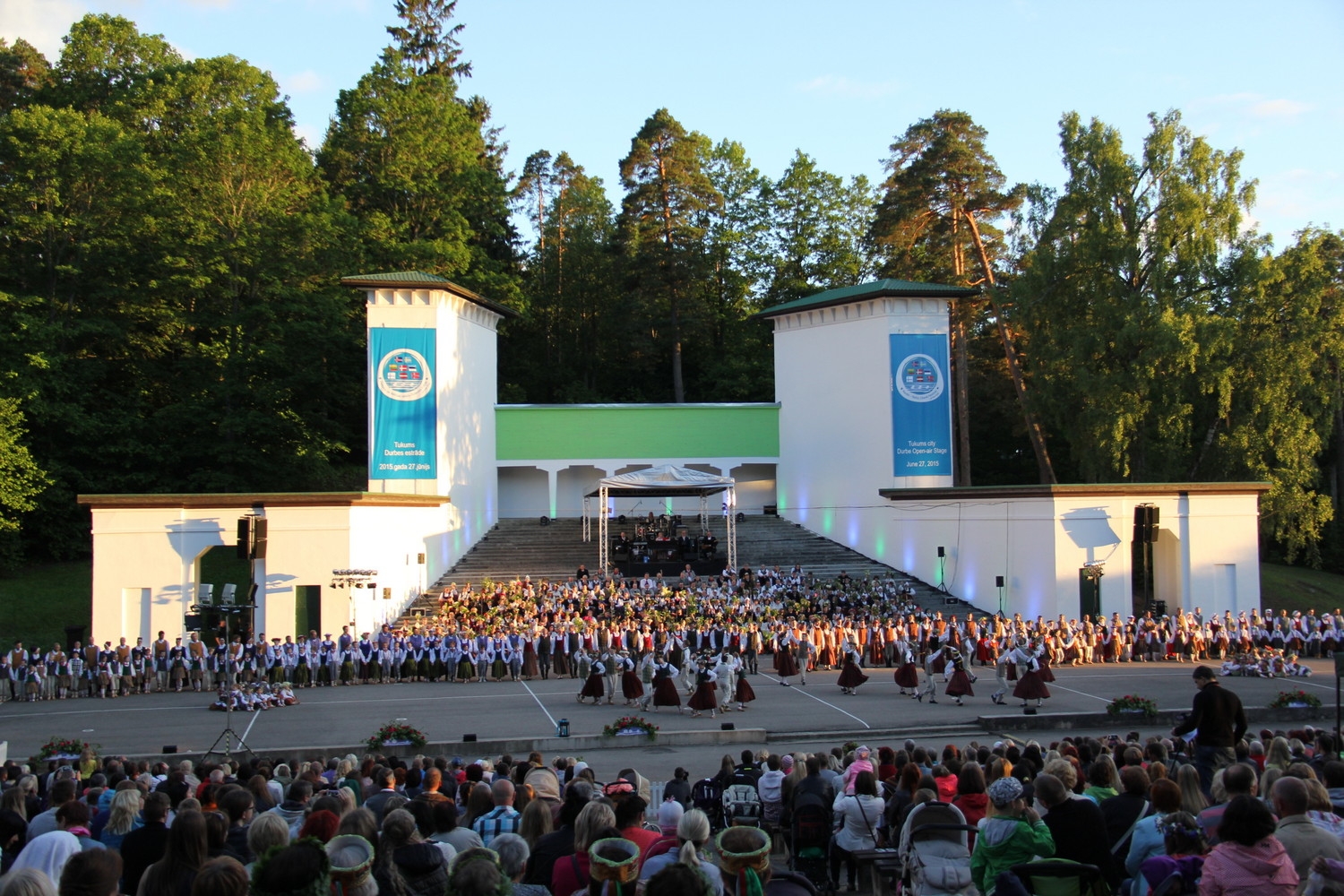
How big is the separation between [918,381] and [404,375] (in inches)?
618

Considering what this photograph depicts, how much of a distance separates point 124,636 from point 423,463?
31.8ft

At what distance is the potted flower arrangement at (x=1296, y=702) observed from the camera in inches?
659

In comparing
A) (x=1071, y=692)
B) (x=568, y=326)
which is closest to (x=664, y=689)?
(x=1071, y=692)

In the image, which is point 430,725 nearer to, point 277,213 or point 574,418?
point 574,418

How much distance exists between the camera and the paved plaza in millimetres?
15570

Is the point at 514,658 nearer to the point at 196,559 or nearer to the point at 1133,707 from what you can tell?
the point at 196,559

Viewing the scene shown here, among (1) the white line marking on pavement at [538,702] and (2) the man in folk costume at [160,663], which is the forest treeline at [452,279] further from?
(1) the white line marking on pavement at [538,702]

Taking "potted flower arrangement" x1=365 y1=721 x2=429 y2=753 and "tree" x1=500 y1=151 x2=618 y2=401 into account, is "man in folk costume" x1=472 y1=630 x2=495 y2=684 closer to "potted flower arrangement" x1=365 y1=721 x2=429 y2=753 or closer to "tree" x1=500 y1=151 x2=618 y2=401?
"potted flower arrangement" x1=365 y1=721 x2=429 y2=753

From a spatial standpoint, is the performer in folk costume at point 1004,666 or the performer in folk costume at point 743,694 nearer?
the performer in folk costume at point 743,694

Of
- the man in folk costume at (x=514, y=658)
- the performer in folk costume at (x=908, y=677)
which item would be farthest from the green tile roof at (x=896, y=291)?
the man in folk costume at (x=514, y=658)

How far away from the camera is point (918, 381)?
3359 cm

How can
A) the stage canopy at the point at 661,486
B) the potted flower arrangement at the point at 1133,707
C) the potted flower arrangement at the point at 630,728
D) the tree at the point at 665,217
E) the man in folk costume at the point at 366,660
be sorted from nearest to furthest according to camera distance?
1. the potted flower arrangement at the point at 630,728
2. the potted flower arrangement at the point at 1133,707
3. the man in folk costume at the point at 366,660
4. the stage canopy at the point at 661,486
5. the tree at the point at 665,217

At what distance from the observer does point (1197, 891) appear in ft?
16.4

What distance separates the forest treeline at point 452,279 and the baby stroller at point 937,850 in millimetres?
28005
